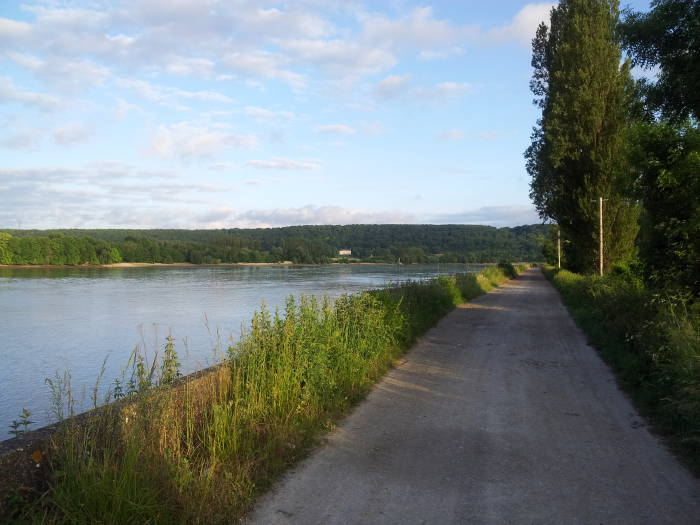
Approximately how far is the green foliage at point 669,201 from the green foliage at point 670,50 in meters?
3.69

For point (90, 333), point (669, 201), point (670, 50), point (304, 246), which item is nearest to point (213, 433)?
point (670, 50)

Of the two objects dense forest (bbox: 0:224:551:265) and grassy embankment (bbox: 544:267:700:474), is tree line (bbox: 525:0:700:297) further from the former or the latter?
dense forest (bbox: 0:224:551:265)

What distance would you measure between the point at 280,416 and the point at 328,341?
2090mm

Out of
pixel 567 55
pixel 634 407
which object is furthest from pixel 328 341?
pixel 567 55

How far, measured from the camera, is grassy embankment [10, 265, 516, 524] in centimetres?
361

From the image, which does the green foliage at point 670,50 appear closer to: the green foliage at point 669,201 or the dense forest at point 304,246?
the green foliage at point 669,201

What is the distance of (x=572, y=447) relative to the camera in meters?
5.29

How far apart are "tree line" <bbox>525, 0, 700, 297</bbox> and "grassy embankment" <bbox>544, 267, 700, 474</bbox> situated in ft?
3.63

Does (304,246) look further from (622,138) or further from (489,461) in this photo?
(489,461)

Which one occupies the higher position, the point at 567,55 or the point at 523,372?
the point at 567,55

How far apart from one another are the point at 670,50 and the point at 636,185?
6.12 metres

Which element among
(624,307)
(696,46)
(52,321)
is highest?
(696,46)

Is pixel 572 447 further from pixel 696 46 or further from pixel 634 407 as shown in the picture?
pixel 696 46

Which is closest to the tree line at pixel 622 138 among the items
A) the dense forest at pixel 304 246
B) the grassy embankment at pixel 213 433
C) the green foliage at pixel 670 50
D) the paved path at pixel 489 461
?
the green foliage at pixel 670 50
